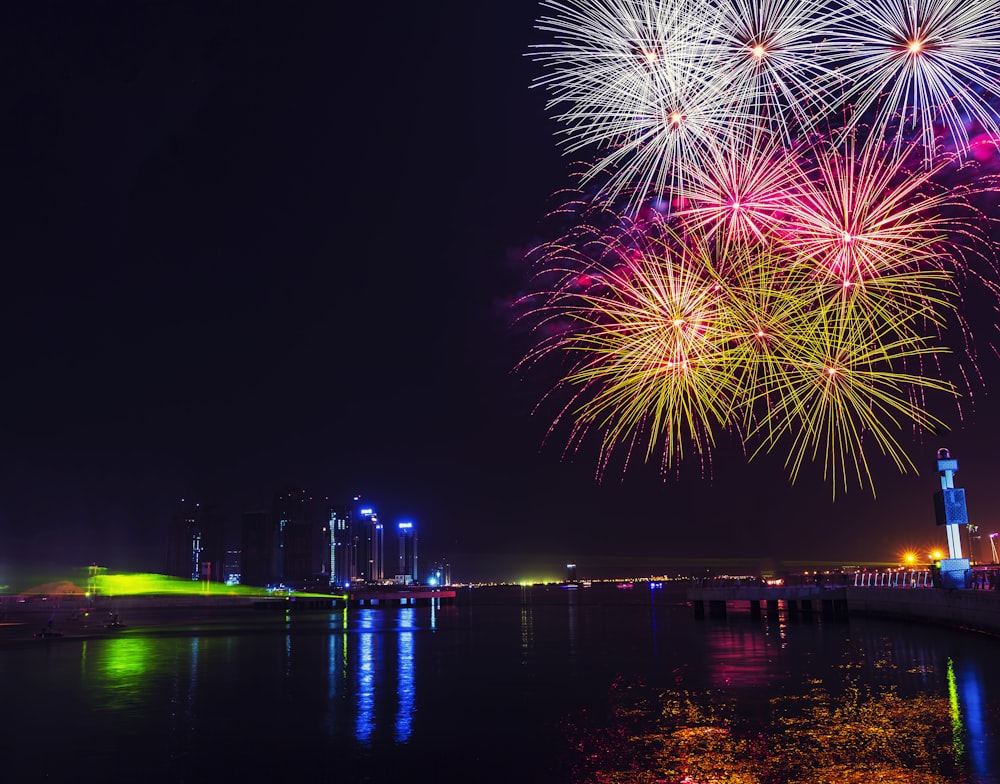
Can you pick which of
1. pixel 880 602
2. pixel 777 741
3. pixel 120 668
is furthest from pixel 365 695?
pixel 880 602

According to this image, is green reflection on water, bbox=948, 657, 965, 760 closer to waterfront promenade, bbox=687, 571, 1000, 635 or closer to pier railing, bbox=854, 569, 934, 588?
waterfront promenade, bbox=687, 571, 1000, 635

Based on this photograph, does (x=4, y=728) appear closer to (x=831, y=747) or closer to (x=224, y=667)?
(x=224, y=667)

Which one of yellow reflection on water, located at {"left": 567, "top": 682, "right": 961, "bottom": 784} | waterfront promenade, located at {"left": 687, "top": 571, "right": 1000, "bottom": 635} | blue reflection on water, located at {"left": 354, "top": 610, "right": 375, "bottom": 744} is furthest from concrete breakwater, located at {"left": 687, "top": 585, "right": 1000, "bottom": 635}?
blue reflection on water, located at {"left": 354, "top": 610, "right": 375, "bottom": 744}

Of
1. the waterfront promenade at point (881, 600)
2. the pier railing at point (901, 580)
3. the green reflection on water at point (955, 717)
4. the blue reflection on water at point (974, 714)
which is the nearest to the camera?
the blue reflection on water at point (974, 714)

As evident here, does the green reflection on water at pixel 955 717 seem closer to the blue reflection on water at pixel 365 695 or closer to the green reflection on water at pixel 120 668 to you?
the blue reflection on water at pixel 365 695

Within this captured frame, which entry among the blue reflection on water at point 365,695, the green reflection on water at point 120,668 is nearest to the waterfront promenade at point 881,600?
the blue reflection on water at point 365,695
